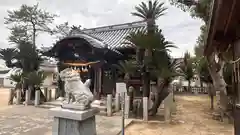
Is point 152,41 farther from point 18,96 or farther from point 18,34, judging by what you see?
point 18,34

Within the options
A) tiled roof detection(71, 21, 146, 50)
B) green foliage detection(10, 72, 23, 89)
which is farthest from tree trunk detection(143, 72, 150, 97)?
green foliage detection(10, 72, 23, 89)

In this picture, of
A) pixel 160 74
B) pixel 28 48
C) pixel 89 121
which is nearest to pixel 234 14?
pixel 89 121

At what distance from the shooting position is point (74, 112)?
3.87 m

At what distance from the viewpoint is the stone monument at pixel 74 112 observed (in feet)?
12.7

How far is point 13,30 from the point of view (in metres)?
17.8

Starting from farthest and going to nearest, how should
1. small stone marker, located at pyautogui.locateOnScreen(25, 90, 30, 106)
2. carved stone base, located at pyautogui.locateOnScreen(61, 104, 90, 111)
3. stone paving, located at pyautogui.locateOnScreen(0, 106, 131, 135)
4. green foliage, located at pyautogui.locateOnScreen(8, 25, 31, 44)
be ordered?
green foliage, located at pyautogui.locateOnScreen(8, 25, 31, 44) < small stone marker, located at pyautogui.locateOnScreen(25, 90, 30, 106) < stone paving, located at pyautogui.locateOnScreen(0, 106, 131, 135) < carved stone base, located at pyautogui.locateOnScreen(61, 104, 90, 111)

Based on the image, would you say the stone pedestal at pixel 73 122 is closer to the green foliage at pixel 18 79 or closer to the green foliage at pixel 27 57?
the green foliage at pixel 27 57

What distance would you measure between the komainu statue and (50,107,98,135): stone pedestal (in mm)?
200

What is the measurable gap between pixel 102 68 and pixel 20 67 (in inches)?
218

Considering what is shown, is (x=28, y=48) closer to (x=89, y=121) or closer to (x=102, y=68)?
(x=102, y=68)

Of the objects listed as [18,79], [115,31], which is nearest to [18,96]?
[18,79]

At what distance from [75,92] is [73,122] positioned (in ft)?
2.33

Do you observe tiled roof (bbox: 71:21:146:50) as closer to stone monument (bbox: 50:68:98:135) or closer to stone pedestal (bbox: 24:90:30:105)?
stone pedestal (bbox: 24:90:30:105)

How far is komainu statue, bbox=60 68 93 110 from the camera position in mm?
4086
